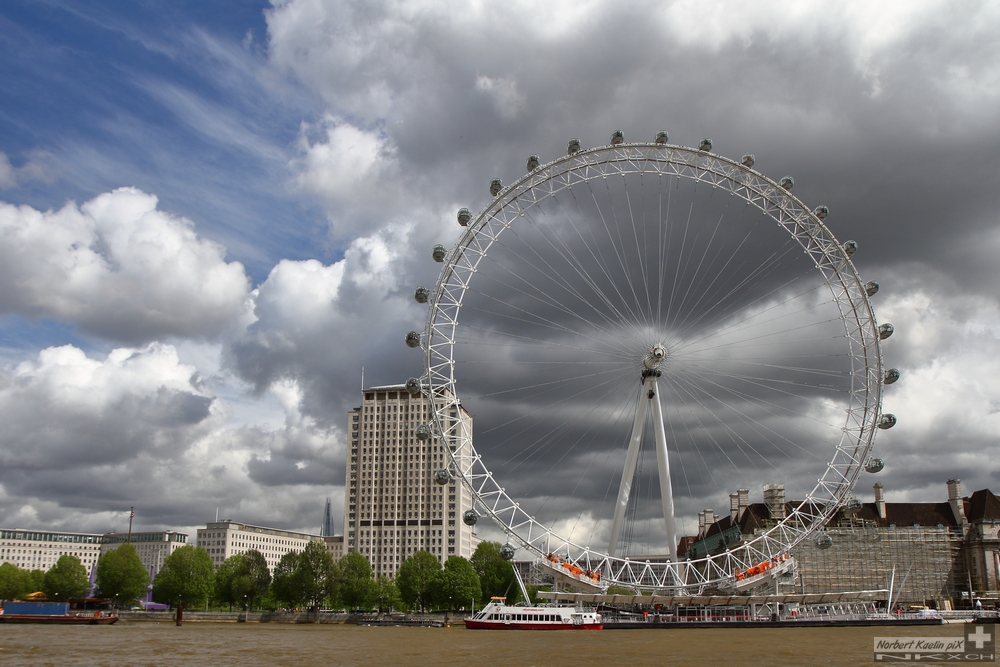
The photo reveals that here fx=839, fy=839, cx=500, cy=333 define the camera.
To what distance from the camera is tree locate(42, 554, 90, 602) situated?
129375mm

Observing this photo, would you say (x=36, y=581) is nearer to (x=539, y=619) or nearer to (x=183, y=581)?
(x=183, y=581)

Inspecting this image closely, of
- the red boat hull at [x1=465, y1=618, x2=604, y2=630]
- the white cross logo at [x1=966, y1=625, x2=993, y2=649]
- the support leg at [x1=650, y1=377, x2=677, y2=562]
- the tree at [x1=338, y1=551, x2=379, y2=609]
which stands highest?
the support leg at [x1=650, y1=377, x2=677, y2=562]

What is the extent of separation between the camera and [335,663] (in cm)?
3950

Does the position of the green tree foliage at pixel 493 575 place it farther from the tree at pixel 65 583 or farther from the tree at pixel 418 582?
the tree at pixel 65 583

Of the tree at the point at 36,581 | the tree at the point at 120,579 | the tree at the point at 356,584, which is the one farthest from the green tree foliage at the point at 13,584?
the tree at the point at 356,584

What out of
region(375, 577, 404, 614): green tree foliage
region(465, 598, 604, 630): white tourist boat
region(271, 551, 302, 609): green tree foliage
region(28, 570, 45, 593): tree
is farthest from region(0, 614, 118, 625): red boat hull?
region(375, 577, 404, 614): green tree foliage

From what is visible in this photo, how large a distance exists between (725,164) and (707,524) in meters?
112

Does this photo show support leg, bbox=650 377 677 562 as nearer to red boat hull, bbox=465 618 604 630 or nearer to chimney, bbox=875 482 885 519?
red boat hull, bbox=465 618 604 630

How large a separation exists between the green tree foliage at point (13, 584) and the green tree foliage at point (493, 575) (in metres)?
71.4

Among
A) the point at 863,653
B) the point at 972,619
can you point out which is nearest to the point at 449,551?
the point at 972,619

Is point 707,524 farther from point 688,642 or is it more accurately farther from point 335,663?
point 335,663

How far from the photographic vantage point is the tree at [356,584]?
415ft

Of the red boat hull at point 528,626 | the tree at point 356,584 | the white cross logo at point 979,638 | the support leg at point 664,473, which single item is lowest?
the red boat hull at point 528,626

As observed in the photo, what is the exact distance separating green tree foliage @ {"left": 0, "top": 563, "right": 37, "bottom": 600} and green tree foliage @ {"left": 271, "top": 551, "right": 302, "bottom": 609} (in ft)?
135
